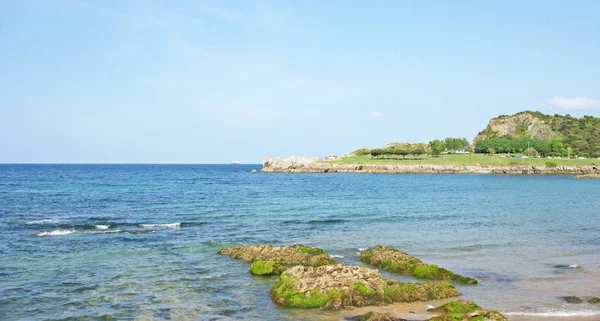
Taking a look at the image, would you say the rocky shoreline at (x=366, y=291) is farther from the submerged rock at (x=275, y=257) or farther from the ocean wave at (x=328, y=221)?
the ocean wave at (x=328, y=221)

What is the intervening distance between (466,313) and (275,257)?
39.0 ft

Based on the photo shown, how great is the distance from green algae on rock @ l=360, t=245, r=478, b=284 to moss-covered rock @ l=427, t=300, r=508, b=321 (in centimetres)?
497

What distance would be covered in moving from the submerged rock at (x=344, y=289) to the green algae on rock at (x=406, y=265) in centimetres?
207

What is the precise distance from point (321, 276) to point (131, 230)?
67.3 ft

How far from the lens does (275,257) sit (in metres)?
24.2

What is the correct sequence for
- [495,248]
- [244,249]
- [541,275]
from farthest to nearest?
[495,248]
[244,249]
[541,275]

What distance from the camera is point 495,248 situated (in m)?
28.0

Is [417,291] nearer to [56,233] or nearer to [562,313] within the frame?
[562,313]

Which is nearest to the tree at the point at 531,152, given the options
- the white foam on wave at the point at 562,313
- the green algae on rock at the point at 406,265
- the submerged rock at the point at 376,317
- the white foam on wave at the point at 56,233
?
the green algae on rock at the point at 406,265

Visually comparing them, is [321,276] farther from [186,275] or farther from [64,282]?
[64,282]

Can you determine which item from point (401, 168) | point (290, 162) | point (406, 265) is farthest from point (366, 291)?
point (290, 162)

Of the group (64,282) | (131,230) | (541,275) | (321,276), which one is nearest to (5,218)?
(131,230)

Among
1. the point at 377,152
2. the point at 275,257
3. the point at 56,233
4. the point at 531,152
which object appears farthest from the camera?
the point at 377,152

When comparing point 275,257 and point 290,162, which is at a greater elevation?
point 290,162
